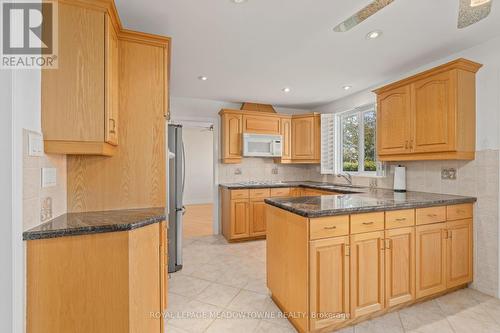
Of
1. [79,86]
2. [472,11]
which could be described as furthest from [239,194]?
[472,11]

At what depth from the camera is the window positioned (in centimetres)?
368

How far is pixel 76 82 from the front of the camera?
4.78 ft

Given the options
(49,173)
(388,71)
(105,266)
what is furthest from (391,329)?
(388,71)

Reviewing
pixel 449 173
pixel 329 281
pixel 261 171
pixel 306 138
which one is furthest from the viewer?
pixel 261 171

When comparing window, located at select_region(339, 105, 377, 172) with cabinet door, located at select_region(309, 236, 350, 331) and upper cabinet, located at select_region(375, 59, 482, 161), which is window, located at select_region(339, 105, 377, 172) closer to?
upper cabinet, located at select_region(375, 59, 482, 161)

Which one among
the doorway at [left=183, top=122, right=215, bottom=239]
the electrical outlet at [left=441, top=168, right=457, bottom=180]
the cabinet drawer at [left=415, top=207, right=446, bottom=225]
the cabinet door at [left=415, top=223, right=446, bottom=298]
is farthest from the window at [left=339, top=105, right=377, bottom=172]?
the doorway at [left=183, top=122, right=215, bottom=239]

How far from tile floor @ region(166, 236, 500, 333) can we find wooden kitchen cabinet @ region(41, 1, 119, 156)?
150 centimetres

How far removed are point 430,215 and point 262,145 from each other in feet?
8.71

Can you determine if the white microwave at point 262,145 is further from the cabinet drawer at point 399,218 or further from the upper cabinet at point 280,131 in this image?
the cabinet drawer at point 399,218

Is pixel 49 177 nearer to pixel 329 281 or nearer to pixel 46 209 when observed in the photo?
pixel 46 209

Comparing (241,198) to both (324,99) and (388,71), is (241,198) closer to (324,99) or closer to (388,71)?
(324,99)

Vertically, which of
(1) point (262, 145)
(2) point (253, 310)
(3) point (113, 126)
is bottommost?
(2) point (253, 310)

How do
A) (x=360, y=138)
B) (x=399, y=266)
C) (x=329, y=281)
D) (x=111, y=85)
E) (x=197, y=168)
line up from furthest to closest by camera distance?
1. (x=197, y=168)
2. (x=360, y=138)
3. (x=399, y=266)
4. (x=329, y=281)
5. (x=111, y=85)

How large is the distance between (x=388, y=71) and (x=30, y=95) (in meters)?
3.44
